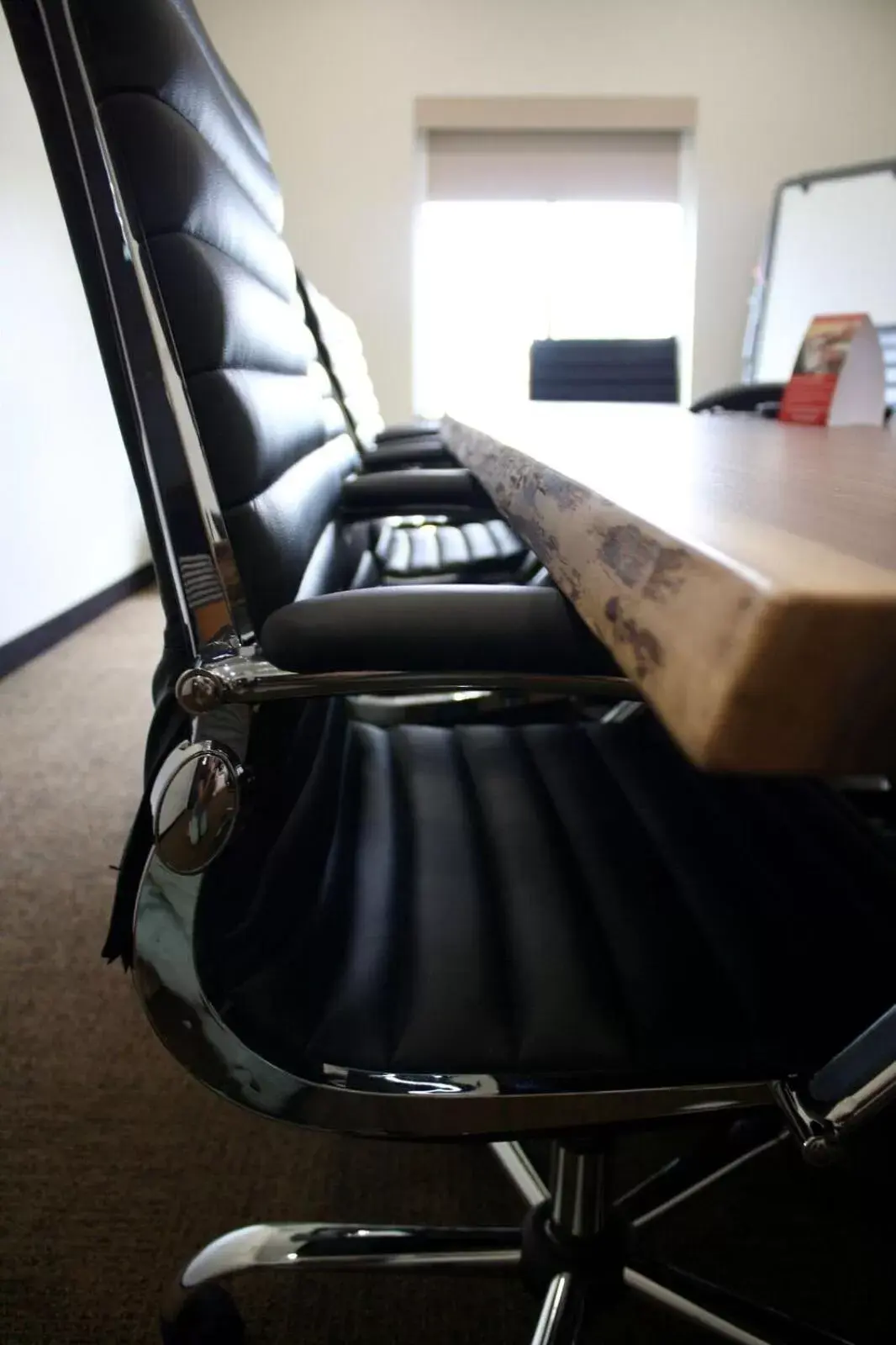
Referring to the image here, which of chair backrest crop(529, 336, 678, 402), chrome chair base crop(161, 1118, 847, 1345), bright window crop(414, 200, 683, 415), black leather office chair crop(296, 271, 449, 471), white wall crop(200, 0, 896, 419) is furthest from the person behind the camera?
bright window crop(414, 200, 683, 415)

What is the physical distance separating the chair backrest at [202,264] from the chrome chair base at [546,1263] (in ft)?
1.74

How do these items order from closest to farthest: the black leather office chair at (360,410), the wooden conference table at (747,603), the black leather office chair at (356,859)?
the wooden conference table at (747,603), the black leather office chair at (356,859), the black leather office chair at (360,410)

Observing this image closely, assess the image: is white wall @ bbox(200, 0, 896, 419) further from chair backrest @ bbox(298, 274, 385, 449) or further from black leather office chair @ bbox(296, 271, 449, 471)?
black leather office chair @ bbox(296, 271, 449, 471)

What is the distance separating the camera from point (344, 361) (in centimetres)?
225

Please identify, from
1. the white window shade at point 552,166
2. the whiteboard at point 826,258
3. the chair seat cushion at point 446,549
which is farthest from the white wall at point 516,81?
the chair seat cushion at point 446,549

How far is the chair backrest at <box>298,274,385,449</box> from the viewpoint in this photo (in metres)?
1.93

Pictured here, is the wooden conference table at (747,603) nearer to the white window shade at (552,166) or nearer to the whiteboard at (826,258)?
the whiteboard at (826,258)

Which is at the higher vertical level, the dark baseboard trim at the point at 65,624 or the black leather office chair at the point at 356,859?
the black leather office chair at the point at 356,859

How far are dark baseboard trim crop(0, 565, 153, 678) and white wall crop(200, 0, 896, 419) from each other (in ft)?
5.01

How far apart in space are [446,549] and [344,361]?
0.85 meters

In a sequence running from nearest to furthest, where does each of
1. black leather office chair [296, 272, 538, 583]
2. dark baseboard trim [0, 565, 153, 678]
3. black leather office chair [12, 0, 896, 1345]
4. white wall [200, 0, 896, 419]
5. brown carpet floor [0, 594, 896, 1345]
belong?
1. black leather office chair [12, 0, 896, 1345]
2. brown carpet floor [0, 594, 896, 1345]
3. black leather office chair [296, 272, 538, 583]
4. dark baseboard trim [0, 565, 153, 678]
5. white wall [200, 0, 896, 419]

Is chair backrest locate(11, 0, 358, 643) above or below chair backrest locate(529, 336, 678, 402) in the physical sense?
above

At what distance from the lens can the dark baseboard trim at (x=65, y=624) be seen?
9.35ft

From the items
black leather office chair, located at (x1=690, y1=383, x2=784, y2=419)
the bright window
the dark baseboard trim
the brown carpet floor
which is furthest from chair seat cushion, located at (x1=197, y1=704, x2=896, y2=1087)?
the bright window
